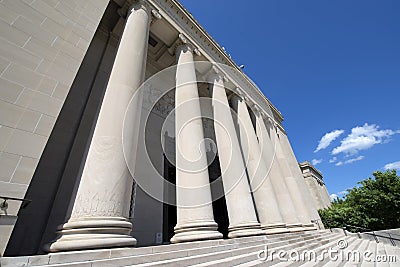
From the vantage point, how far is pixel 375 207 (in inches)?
1431

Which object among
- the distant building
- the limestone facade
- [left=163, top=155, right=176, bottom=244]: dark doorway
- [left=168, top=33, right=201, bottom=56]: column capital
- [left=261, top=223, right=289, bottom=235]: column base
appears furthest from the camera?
the distant building

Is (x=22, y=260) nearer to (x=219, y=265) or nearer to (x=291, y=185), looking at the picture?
(x=219, y=265)

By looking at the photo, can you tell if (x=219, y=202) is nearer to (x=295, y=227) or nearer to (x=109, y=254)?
(x=295, y=227)

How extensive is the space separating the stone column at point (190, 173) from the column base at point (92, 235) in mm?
3144

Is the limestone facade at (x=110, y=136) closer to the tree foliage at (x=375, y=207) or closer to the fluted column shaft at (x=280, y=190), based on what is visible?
the fluted column shaft at (x=280, y=190)

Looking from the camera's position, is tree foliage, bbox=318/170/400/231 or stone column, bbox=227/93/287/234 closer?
stone column, bbox=227/93/287/234

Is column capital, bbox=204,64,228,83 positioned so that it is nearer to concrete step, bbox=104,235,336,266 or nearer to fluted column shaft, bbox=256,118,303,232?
fluted column shaft, bbox=256,118,303,232

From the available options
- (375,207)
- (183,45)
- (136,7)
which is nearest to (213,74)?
(183,45)

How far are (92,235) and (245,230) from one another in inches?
320

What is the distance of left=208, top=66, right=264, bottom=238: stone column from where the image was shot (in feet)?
35.2

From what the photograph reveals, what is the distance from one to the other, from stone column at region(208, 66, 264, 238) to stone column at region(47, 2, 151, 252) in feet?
23.4

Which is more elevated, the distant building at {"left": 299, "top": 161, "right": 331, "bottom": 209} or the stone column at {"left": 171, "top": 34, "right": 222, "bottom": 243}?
the distant building at {"left": 299, "top": 161, "right": 331, "bottom": 209}

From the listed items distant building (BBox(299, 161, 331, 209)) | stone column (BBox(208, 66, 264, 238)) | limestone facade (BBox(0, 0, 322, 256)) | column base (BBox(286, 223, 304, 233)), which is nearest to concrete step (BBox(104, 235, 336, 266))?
limestone facade (BBox(0, 0, 322, 256))

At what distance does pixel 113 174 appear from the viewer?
6.15m
